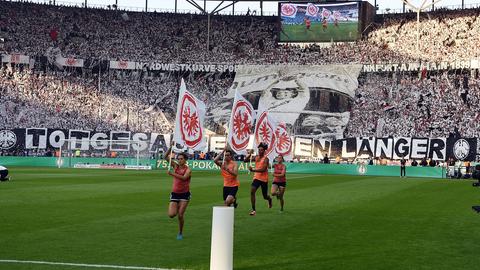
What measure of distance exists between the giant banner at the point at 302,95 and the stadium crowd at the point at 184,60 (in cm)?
150

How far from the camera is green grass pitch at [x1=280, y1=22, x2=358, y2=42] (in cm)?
8538

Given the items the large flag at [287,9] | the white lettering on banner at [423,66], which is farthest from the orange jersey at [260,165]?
the large flag at [287,9]

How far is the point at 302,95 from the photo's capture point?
78.7 m

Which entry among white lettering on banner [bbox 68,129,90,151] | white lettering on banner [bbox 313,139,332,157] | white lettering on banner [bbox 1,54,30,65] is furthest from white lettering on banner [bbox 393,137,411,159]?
white lettering on banner [bbox 1,54,30,65]

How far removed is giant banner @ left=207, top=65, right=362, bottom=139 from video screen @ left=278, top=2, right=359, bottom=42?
19.6 feet

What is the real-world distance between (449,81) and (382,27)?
1415 centimetres

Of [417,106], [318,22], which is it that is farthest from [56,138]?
[417,106]

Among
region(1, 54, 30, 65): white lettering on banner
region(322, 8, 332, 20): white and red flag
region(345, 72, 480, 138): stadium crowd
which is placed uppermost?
region(322, 8, 332, 20): white and red flag

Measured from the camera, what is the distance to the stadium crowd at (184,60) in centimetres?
7381

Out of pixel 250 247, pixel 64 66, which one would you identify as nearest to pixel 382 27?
pixel 64 66

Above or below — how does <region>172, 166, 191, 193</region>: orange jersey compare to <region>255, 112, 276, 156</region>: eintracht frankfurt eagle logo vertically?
below

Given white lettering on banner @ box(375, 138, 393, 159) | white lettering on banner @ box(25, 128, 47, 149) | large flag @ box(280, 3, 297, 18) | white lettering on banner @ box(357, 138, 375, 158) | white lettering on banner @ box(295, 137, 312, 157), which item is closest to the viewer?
white lettering on banner @ box(375, 138, 393, 159)

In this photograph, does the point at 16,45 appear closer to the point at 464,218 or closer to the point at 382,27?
the point at 382,27

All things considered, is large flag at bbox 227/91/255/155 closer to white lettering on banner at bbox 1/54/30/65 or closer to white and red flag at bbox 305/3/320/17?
white lettering on banner at bbox 1/54/30/65
